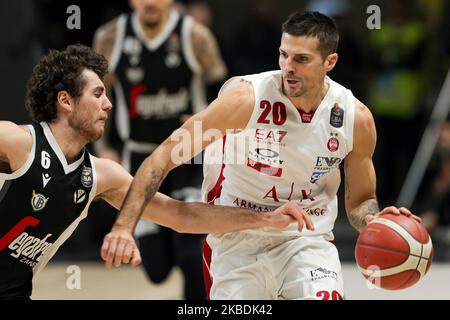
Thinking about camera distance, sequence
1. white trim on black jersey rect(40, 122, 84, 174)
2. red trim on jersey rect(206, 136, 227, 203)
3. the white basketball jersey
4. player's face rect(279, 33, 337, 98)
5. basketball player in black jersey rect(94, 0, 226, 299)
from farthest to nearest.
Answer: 1. basketball player in black jersey rect(94, 0, 226, 299)
2. red trim on jersey rect(206, 136, 227, 203)
3. the white basketball jersey
4. player's face rect(279, 33, 337, 98)
5. white trim on black jersey rect(40, 122, 84, 174)

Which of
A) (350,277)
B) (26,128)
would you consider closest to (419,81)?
(350,277)

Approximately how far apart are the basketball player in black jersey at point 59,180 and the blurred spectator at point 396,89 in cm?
692

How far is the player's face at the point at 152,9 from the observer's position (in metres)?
8.34

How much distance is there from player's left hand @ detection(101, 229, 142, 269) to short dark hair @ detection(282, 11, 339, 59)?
5.25 feet

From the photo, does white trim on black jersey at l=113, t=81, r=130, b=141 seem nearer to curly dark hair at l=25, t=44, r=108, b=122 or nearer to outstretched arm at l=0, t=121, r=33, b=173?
curly dark hair at l=25, t=44, r=108, b=122

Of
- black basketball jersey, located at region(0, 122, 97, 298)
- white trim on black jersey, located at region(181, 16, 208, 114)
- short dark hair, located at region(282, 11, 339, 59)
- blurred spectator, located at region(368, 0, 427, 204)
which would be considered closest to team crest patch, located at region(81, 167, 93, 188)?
black basketball jersey, located at region(0, 122, 97, 298)

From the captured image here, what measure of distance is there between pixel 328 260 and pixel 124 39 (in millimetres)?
3622

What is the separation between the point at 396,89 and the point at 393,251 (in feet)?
23.5

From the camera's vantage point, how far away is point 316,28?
5.54 metres

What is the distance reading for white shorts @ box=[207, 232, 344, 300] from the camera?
5.47 m

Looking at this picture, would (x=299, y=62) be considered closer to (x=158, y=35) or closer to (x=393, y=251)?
(x=393, y=251)

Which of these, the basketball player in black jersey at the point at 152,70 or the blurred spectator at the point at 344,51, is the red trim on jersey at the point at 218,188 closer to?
the basketball player in black jersey at the point at 152,70

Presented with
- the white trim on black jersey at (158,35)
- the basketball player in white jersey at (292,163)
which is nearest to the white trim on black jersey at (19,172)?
the basketball player in white jersey at (292,163)

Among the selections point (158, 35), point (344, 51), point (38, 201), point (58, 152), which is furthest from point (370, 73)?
point (38, 201)
